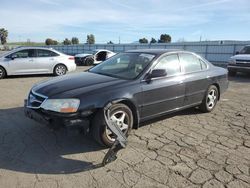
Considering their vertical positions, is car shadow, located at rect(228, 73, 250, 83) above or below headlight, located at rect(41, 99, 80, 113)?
below

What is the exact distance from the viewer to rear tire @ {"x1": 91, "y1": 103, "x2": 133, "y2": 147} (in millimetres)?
4035

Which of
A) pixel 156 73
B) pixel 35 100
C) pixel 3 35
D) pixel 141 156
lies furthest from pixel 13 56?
pixel 3 35

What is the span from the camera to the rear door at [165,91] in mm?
4793

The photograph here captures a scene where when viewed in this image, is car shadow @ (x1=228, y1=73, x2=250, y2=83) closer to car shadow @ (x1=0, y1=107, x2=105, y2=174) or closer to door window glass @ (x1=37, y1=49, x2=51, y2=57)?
door window glass @ (x1=37, y1=49, x2=51, y2=57)

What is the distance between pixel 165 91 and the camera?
200 inches

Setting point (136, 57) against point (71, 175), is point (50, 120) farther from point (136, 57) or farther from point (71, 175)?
point (136, 57)

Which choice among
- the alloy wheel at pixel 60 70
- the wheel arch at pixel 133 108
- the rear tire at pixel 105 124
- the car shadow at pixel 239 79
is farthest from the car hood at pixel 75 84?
the car shadow at pixel 239 79

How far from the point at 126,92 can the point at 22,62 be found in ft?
29.5

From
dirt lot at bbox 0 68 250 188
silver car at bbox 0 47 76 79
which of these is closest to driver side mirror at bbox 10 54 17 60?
silver car at bbox 0 47 76 79

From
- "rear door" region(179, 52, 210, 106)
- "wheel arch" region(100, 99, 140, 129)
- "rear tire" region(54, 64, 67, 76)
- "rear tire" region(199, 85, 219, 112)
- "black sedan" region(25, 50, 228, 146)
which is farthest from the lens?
"rear tire" region(54, 64, 67, 76)

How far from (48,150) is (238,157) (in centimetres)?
294

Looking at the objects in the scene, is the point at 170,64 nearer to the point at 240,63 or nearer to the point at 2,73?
the point at 2,73

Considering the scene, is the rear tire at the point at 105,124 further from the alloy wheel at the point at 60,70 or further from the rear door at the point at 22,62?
the alloy wheel at the point at 60,70

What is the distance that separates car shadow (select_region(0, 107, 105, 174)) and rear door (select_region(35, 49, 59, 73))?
24.5 ft
